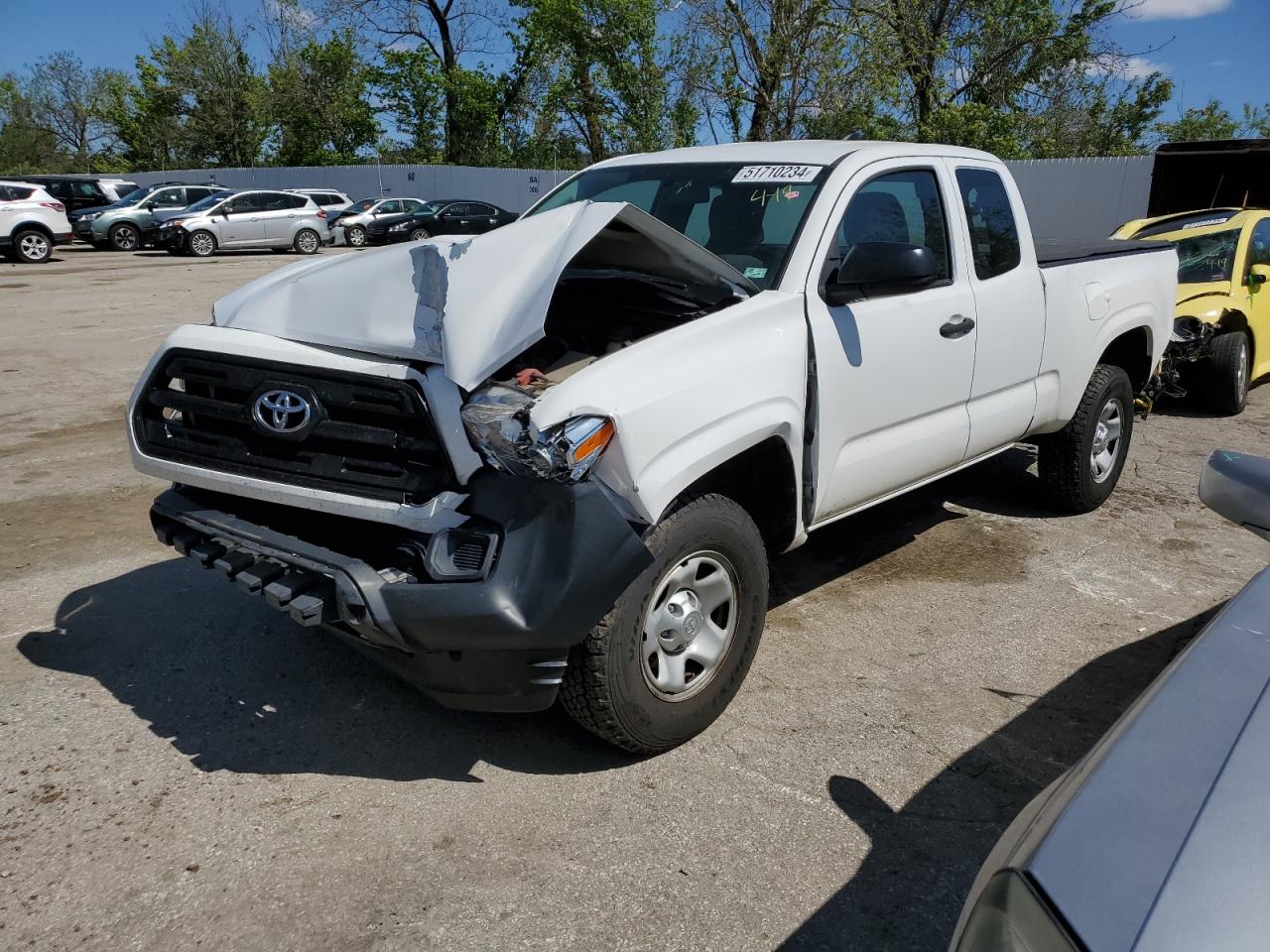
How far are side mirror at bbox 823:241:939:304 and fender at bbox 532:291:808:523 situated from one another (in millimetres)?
212

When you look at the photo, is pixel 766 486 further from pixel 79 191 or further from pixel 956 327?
pixel 79 191

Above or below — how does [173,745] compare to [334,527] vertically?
below

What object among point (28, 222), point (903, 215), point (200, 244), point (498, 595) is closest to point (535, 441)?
point (498, 595)

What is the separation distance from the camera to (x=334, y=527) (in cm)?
308

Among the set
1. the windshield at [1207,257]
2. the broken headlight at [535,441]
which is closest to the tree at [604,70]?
the windshield at [1207,257]

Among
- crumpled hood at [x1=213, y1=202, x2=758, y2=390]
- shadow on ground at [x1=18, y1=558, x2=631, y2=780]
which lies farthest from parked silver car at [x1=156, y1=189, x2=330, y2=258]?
crumpled hood at [x1=213, y1=202, x2=758, y2=390]

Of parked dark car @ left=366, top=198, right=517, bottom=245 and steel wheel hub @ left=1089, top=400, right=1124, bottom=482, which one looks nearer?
steel wheel hub @ left=1089, top=400, right=1124, bottom=482

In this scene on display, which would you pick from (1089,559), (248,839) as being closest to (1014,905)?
Answer: (248,839)

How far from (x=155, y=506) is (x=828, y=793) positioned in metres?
2.37

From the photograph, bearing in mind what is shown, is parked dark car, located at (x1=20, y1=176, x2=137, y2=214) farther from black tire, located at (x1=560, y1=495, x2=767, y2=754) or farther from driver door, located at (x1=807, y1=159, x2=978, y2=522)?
black tire, located at (x1=560, y1=495, x2=767, y2=754)

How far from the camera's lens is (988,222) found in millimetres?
4656

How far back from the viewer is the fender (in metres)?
2.76

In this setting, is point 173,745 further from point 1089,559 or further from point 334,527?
point 1089,559

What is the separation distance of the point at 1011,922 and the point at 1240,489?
1.48 m
